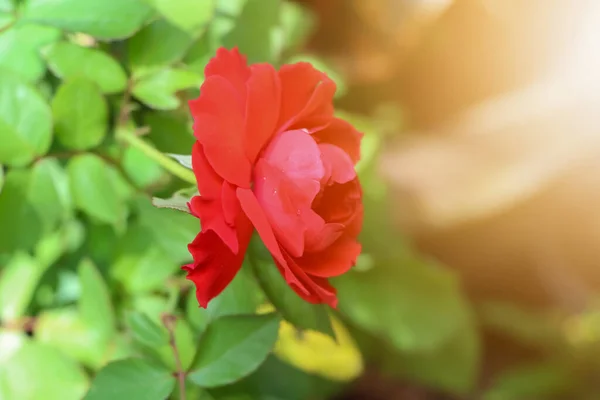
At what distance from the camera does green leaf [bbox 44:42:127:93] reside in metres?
0.37

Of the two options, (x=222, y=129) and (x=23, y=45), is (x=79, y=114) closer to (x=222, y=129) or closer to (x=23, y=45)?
(x=23, y=45)

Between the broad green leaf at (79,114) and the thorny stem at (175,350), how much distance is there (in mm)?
141

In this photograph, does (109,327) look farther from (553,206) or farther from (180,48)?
(553,206)

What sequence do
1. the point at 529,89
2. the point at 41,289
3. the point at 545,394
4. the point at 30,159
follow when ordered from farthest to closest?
the point at 529,89
the point at 545,394
the point at 41,289
the point at 30,159

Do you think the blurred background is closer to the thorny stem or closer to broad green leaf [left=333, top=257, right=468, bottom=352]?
broad green leaf [left=333, top=257, right=468, bottom=352]

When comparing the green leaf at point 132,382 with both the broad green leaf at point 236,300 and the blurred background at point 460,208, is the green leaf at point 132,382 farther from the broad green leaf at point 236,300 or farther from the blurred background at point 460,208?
the blurred background at point 460,208

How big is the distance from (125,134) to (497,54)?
88 cm

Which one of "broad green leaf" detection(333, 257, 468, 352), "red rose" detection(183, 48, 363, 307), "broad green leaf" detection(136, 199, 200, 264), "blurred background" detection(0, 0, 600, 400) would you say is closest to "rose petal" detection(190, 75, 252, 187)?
"red rose" detection(183, 48, 363, 307)

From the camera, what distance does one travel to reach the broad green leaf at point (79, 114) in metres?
0.38

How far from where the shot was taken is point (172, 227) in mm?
391

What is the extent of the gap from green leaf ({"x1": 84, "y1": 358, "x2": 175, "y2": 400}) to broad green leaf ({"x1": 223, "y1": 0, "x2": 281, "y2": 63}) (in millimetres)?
248

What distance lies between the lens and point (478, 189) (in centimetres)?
99

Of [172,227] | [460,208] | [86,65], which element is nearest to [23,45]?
[86,65]

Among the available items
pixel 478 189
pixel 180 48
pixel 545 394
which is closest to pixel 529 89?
pixel 478 189
